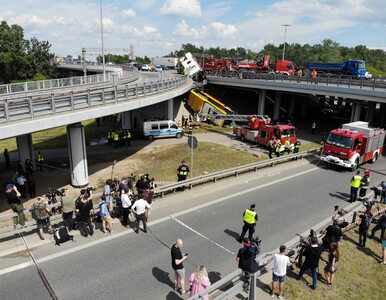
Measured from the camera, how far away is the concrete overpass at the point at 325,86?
25266 mm

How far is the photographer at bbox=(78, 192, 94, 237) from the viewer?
33.1ft

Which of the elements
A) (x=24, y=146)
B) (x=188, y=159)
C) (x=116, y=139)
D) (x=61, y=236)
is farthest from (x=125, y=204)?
(x=116, y=139)

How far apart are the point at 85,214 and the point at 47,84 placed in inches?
709

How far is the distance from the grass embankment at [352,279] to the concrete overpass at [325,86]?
18158 millimetres

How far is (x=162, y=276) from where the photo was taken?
8.58 m

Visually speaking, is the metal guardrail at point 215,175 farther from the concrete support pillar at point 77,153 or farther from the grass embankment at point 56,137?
the grass embankment at point 56,137

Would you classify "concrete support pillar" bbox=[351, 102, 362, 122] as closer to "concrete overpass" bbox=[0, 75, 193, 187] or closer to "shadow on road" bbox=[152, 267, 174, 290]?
"concrete overpass" bbox=[0, 75, 193, 187]

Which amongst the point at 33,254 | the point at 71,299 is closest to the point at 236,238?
the point at 71,299

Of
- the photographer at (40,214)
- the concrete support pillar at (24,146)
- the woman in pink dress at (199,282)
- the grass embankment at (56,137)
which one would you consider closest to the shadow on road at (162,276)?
the woman in pink dress at (199,282)

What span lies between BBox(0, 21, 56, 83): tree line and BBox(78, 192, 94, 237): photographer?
71996 millimetres

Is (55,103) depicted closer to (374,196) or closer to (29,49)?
(374,196)

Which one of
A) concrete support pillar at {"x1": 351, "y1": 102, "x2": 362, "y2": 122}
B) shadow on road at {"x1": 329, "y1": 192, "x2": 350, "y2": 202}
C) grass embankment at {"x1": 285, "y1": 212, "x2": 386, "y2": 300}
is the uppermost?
concrete support pillar at {"x1": 351, "y1": 102, "x2": 362, "y2": 122}

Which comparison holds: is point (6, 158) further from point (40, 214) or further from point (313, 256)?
point (313, 256)

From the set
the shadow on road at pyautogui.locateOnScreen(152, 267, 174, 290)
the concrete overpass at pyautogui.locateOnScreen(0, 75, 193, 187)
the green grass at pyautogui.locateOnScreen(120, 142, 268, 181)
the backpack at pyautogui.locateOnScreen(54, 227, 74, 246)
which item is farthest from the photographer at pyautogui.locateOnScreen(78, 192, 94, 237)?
the green grass at pyautogui.locateOnScreen(120, 142, 268, 181)
